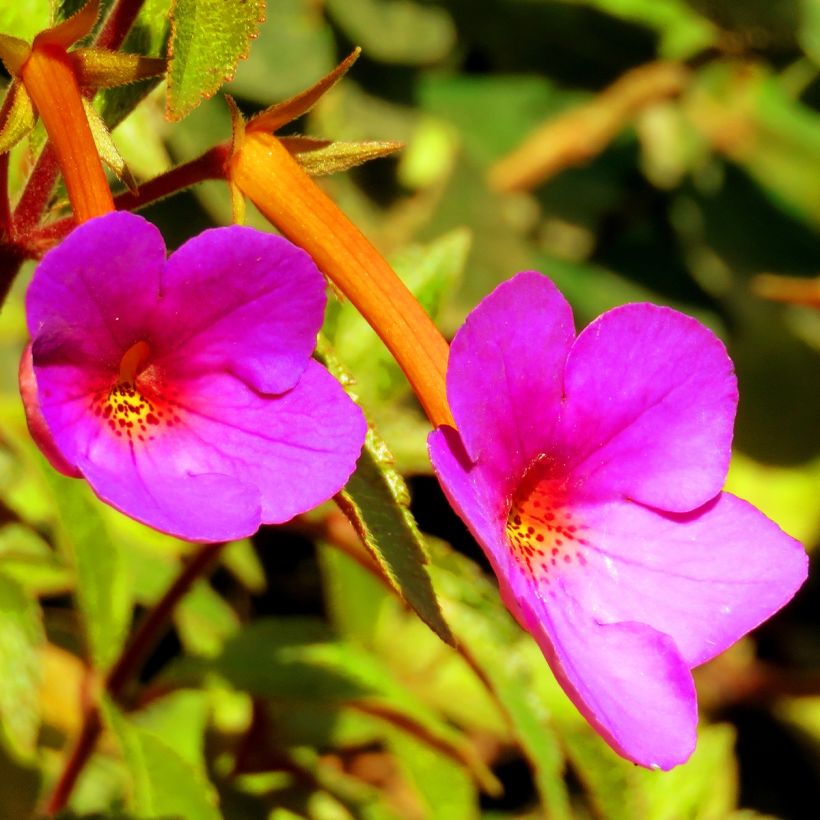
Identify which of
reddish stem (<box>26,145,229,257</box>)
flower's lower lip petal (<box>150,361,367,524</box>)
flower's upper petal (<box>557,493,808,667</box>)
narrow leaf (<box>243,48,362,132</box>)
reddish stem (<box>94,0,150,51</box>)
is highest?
reddish stem (<box>94,0,150,51</box>)

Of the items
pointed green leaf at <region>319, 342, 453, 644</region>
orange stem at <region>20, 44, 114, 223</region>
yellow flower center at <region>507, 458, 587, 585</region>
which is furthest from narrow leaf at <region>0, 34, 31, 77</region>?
yellow flower center at <region>507, 458, 587, 585</region>

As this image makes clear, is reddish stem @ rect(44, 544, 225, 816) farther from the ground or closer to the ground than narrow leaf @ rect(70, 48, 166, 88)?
closer to the ground

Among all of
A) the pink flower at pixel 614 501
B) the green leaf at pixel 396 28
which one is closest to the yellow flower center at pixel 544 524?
the pink flower at pixel 614 501

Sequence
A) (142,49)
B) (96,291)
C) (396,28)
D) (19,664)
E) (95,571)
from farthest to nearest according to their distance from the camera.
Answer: (396,28) < (95,571) < (19,664) < (142,49) < (96,291)

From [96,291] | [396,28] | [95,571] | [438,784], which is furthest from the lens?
[396,28]

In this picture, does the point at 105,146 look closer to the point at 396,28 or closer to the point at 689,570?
the point at 689,570

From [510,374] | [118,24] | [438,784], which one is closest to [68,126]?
[118,24]

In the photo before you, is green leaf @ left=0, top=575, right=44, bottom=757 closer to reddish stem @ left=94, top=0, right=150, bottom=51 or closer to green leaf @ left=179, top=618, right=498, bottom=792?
green leaf @ left=179, top=618, right=498, bottom=792
